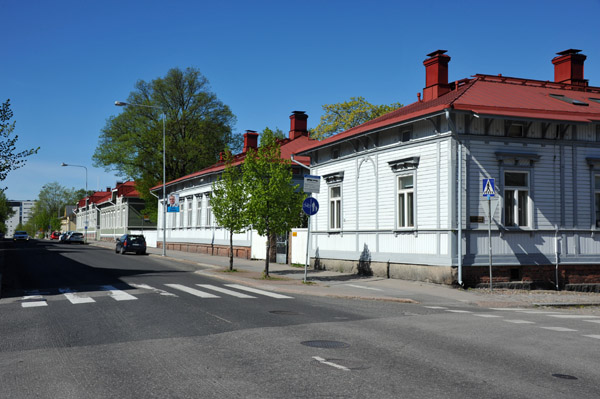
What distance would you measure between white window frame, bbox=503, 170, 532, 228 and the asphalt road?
5.67 metres

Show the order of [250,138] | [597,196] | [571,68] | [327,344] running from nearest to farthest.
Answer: [327,344], [597,196], [571,68], [250,138]

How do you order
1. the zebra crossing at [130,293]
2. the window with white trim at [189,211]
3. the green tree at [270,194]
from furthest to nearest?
the window with white trim at [189,211], the green tree at [270,194], the zebra crossing at [130,293]

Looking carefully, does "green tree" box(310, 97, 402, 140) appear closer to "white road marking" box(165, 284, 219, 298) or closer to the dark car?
the dark car

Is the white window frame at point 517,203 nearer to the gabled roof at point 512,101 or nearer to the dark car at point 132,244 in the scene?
the gabled roof at point 512,101

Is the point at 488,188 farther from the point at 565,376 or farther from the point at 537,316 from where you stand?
the point at 565,376

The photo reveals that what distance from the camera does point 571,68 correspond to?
25.9m

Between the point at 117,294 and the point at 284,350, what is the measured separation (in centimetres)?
814

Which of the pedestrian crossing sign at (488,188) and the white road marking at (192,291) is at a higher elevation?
the pedestrian crossing sign at (488,188)

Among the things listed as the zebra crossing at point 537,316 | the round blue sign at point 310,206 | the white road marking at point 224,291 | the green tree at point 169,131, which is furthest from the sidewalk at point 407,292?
the green tree at point 169,131

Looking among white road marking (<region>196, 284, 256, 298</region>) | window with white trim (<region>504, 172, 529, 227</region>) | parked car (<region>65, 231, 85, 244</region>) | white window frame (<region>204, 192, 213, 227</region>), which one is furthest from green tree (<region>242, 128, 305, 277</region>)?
parked car (<region>65, 231, 85, 244</region>)

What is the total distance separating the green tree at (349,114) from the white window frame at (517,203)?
31.4 metres

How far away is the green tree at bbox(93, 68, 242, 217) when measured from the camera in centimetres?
5466

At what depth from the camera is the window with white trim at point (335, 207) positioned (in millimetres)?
24745

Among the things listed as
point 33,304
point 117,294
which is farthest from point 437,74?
point 33,304
